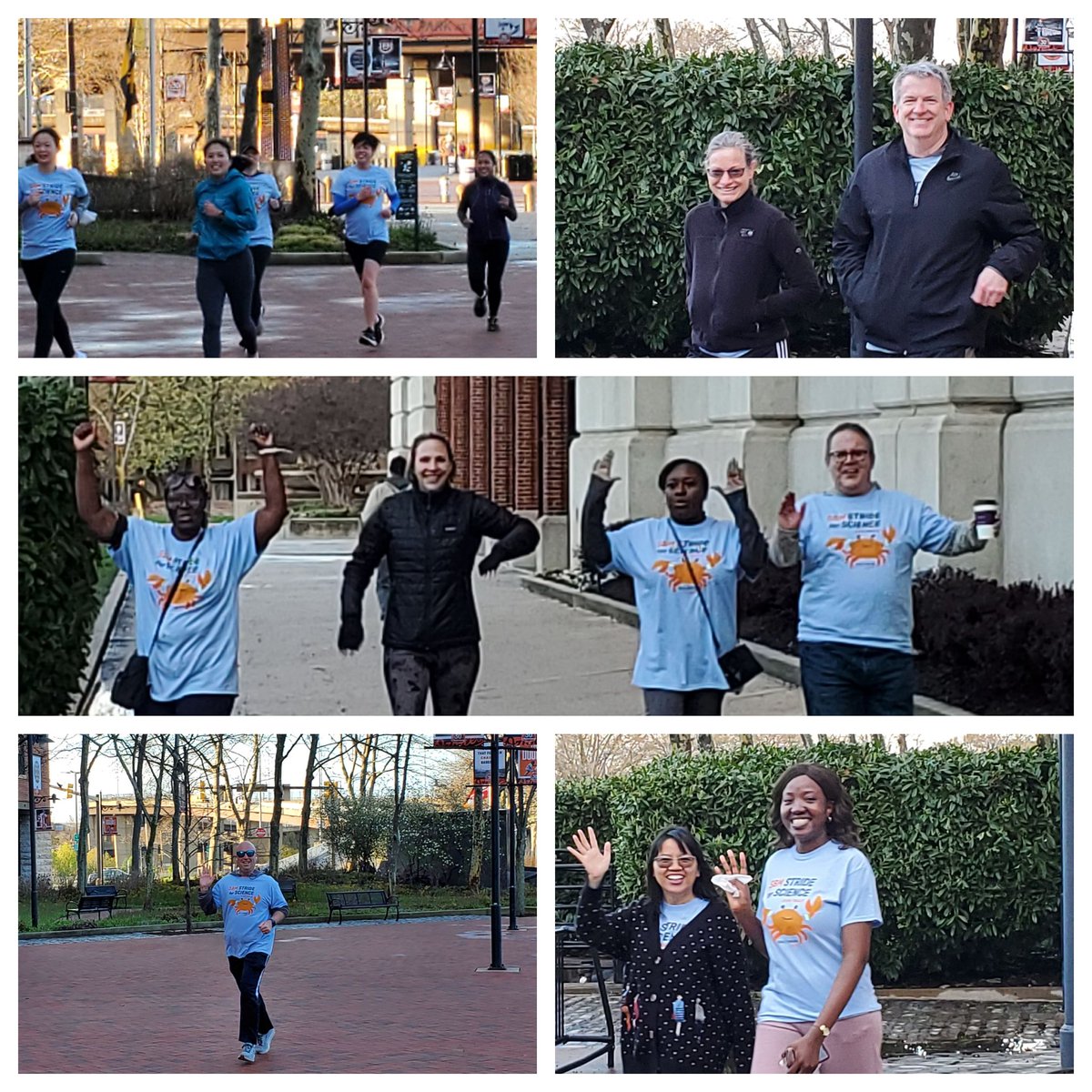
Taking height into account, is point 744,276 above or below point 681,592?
above

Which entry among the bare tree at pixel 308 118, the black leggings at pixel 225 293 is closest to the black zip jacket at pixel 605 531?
the black leggings at pixel 225 293

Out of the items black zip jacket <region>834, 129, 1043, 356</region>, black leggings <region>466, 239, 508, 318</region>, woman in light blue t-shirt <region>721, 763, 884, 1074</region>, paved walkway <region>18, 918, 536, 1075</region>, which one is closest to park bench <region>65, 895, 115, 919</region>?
paved walkway <region>18, 918, 536, 1075</region>

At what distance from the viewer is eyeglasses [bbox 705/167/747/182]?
287 inches

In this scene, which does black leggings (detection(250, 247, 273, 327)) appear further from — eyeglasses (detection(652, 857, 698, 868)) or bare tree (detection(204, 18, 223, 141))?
eyeglasses (detection(652, 857, 698, 868))

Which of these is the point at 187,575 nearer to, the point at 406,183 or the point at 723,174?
the point at 406,183

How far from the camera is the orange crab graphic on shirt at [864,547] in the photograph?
6.77m

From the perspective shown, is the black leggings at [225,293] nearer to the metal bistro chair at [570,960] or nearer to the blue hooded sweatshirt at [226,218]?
the blue hooded sweatshirt at [226,218]

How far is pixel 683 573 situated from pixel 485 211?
6.65 ft

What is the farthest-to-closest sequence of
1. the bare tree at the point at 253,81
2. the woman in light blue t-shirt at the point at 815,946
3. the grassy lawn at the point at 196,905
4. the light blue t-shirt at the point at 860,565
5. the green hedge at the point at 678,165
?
the green hedge at the point at 678,165
the bare tree at the point at 253,81
the grassy lawn at the point at 196,905
the light blue t-shirt at the point at 860,565
the woman in light blue t-shirt at the point at 815,946

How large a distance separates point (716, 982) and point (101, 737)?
2.54 m

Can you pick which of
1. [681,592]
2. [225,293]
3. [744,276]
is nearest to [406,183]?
[225,293]

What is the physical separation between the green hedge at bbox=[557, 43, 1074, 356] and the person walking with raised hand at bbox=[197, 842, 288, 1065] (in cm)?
281

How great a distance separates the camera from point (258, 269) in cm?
780

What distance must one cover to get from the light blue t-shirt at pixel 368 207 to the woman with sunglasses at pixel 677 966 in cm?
304
